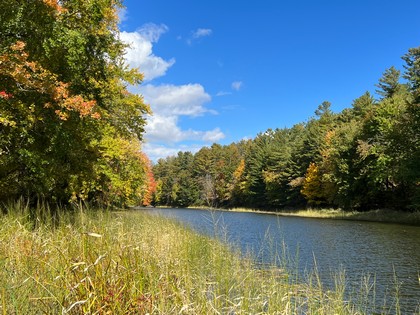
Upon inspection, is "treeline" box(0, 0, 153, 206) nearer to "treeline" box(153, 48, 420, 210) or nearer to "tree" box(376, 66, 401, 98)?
"treeline" box(153, 48, 420, 210)

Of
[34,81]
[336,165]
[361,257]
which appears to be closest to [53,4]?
[34,81]

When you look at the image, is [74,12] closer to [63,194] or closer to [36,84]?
[36,84]

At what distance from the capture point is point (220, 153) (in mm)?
102875

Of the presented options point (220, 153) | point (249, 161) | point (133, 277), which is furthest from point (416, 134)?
point (220, 153)

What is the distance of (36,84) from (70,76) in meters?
3.10

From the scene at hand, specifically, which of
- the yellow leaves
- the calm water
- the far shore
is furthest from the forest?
the calm water

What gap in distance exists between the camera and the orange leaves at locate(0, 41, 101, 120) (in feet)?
26.8

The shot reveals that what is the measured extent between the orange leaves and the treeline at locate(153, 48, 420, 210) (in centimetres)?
429

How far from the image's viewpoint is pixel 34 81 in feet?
29.2

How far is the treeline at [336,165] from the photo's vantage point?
33.5 m

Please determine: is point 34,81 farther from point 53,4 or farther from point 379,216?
point 379,216

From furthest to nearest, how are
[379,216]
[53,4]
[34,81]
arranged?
[379,216]
[53,4]
[34,81]

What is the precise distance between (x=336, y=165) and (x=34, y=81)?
4111 centimetres

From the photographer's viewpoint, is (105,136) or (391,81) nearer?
(105,136)
